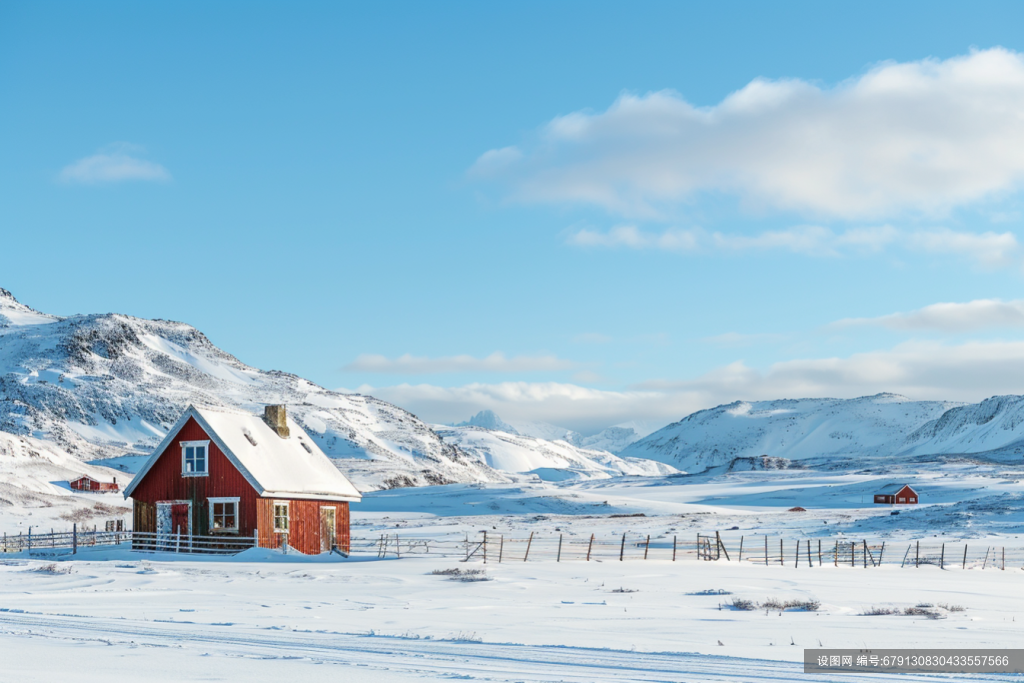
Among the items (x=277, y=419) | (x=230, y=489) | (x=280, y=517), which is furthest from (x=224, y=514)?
(x=277, y=419)

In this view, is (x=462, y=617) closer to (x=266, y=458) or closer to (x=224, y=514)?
(x=224, y=514)

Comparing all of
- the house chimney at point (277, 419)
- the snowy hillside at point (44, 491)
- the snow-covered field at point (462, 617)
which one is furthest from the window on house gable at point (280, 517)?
the snowy hillside at point (44, 491)

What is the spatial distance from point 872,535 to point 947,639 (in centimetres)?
5257

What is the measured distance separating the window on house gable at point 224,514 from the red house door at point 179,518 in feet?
4.63

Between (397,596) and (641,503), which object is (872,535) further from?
(397,596)

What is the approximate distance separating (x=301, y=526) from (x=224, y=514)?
353cm

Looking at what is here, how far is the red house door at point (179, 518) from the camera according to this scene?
4509cm

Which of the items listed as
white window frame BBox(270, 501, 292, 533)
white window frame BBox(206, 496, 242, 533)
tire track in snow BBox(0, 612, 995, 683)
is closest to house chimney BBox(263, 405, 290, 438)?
white window frame BBox(270, 501, 292, 533)

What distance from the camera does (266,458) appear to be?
4597 cm

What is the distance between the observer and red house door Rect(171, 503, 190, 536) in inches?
1775

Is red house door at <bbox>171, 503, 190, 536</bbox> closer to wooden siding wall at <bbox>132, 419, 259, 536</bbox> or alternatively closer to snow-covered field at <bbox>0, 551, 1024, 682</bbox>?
wooden siding wall at <bbox>132, 419, 259, 536</bbox>

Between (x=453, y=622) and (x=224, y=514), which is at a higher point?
(x=224, y=514)

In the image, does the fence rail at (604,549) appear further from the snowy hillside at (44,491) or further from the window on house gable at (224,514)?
the snowy hillside at (44,491)

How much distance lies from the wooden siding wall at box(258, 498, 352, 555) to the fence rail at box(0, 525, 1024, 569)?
3.04 feet
